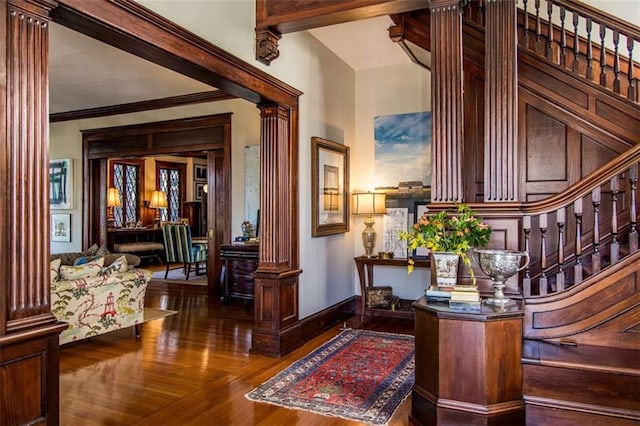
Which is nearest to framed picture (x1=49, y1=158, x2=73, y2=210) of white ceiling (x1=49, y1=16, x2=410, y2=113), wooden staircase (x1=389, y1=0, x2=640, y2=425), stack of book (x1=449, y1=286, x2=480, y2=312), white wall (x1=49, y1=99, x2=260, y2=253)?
white wall (x1=49, y1=99, x2=260, y2=253)

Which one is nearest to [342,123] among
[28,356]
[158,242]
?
[28,356]

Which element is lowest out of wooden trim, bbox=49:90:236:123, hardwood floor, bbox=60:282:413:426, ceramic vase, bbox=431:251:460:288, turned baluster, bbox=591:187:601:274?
hardwood floor, bbox=60:282:413:426

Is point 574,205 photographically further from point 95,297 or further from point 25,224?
point 95,297

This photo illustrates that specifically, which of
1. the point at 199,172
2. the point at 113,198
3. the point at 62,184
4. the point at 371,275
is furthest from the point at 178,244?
the point at 199,172

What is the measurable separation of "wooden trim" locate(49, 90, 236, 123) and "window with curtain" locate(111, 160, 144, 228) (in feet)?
9.03

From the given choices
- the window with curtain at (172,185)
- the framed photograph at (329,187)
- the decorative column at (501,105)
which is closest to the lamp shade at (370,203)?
the framed photograph at (329,187)

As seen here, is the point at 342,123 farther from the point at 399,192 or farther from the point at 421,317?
the point at 421,317

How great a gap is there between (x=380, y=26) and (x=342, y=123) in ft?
4.28

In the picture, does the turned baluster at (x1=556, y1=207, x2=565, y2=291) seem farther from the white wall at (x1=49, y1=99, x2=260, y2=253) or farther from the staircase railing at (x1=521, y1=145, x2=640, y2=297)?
the white wall at (x1=49, y1=99, x2=260, y2=253)

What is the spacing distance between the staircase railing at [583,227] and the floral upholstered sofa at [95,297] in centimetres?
384

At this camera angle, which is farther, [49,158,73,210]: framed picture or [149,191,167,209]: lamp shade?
[149,191,167,209]: lamp shade

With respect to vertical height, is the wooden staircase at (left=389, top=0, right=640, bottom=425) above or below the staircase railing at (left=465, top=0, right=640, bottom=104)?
below

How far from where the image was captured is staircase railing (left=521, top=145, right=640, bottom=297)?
9.41 feet

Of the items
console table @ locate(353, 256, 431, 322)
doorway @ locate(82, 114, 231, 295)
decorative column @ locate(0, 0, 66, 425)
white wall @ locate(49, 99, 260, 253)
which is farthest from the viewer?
doorway @ locate(82, 114, 231, 295)
